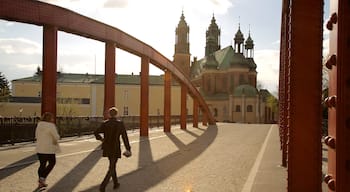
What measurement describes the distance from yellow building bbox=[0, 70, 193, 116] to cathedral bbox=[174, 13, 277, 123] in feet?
26.8

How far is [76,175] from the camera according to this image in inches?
460

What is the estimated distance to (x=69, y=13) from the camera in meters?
18.0

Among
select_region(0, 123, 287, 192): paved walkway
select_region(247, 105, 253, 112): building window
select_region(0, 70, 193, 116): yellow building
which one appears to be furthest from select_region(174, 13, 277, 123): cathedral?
select_region(0, 123, 287, 192): paved walkway

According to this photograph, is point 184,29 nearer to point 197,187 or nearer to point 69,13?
point 69,13

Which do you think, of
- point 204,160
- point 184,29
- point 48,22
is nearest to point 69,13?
point 48,22

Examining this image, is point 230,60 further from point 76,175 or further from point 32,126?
point 76,175

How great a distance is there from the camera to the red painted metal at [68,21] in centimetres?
1529

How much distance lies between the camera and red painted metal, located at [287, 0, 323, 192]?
11.3 feet

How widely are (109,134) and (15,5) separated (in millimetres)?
8149

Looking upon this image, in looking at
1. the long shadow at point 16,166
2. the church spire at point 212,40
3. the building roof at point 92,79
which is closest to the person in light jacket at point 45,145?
the long shadow at point 16,166

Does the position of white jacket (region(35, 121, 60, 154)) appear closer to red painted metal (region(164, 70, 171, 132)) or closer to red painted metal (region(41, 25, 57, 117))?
red painted metal (region(41, 25, 57, 117))

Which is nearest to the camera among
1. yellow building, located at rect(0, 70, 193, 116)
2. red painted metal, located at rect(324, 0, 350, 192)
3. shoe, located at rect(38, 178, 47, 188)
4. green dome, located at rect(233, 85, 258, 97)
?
red painted metal, located at rect(324, 0, 350, 192)
